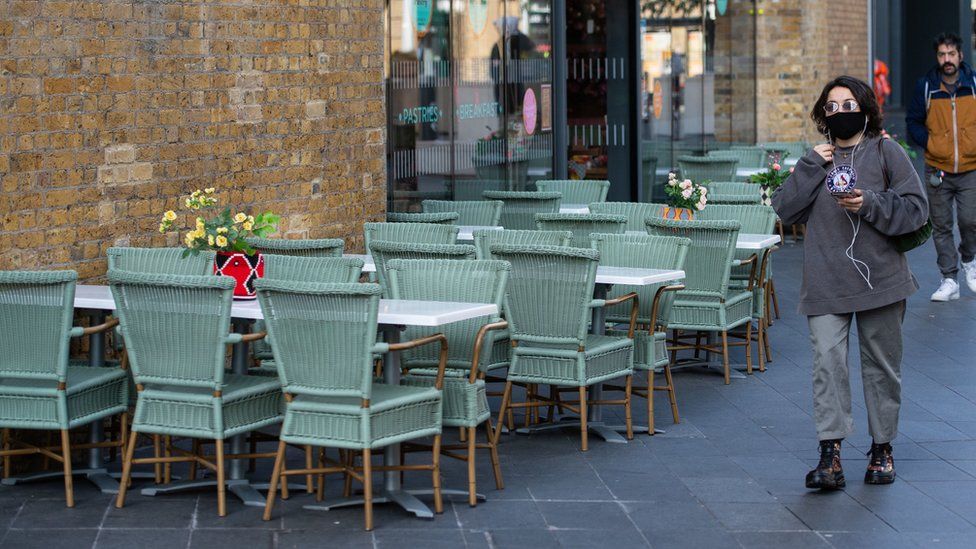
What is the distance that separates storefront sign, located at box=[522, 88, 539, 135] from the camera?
13180mm

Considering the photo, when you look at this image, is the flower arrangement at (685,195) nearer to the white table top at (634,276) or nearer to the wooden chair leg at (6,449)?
the white table top at (634,276)

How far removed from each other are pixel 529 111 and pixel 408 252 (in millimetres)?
6232

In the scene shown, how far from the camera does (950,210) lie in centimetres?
1116

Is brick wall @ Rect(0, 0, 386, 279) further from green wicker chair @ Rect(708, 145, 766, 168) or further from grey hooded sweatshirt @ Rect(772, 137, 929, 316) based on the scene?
green wicker chair @ Rect(708, 145, 766, 168)

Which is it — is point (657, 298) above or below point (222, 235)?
below

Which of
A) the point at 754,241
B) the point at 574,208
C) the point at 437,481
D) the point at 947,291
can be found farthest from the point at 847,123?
the point at 947,291

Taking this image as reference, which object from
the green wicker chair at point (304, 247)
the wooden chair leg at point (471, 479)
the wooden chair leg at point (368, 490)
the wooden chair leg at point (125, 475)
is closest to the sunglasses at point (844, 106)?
the wooden chair leg at point (471, 479)

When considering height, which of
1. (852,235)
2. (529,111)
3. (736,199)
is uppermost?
(529,111)

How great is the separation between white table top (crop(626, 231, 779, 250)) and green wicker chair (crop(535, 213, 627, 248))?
9.2 inches

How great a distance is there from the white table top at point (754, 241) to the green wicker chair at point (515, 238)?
129 centimetres

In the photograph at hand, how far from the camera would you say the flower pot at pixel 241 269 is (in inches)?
257

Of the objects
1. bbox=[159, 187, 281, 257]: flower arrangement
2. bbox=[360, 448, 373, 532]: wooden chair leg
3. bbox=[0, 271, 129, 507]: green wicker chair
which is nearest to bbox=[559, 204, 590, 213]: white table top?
bbox=[159, 187, 281, 257]: flower arrangement

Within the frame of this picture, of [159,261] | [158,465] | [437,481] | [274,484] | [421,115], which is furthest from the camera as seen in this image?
[421,115]

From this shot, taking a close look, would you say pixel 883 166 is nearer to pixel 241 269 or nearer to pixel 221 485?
pixel 241 269
